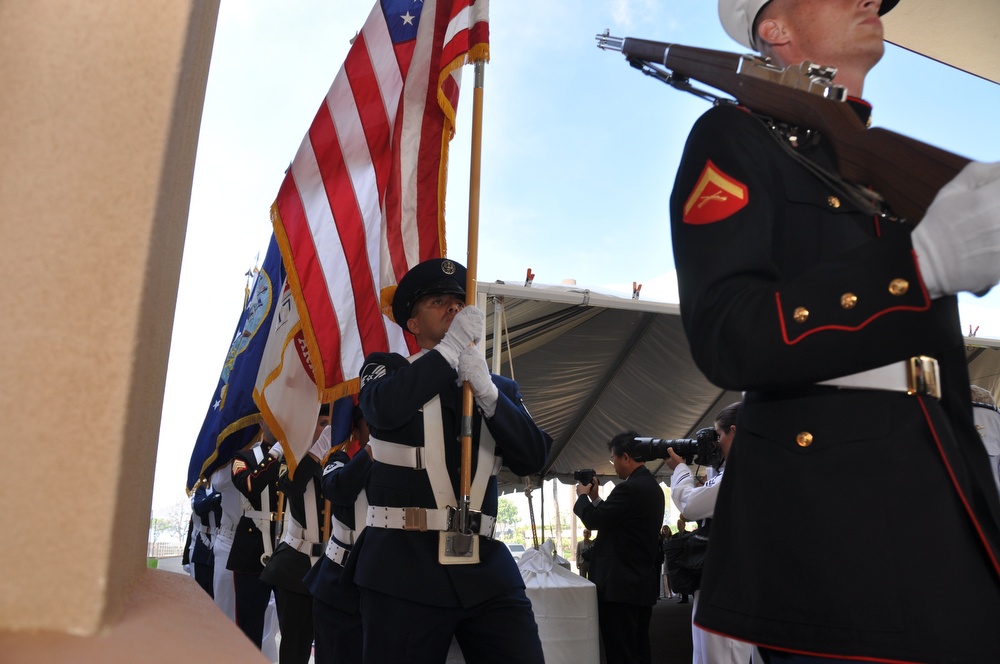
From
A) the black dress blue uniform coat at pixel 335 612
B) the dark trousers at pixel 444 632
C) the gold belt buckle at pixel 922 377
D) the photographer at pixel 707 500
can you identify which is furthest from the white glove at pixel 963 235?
the photographer at pixel 707 500

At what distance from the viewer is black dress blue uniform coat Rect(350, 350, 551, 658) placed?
226 cm

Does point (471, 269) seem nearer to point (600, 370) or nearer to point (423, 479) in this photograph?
point (423, 479)

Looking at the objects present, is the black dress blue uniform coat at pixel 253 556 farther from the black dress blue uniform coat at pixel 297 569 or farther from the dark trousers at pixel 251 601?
the black dress blue uniform coat at pixel 297 569

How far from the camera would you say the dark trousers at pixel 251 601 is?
555 centimetres

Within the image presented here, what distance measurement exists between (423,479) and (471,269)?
70cm

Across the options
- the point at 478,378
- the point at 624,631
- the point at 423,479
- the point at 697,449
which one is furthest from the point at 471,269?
the point at 624,631

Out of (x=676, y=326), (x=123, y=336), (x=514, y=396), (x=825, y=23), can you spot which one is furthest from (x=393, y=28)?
(x=676, y=326)

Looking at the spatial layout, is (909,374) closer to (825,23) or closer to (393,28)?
(825,23)

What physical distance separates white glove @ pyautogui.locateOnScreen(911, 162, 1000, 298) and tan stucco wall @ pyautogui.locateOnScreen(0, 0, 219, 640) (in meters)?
0.80

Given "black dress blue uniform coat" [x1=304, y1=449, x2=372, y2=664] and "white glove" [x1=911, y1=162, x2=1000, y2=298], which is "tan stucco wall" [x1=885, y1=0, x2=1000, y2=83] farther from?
"black dress blue uniform coat" [x1=304, y1=449, x2=372, y2=664]

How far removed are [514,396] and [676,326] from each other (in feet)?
22.4

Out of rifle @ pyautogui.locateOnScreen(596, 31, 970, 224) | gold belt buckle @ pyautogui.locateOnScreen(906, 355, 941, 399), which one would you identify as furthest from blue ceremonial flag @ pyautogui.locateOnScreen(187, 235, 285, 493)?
gold belt buckle @ pyautogui.locateOnScreen(906, 355, 941, 399)

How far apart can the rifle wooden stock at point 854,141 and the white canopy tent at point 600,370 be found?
5449 mm

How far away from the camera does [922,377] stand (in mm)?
1029
